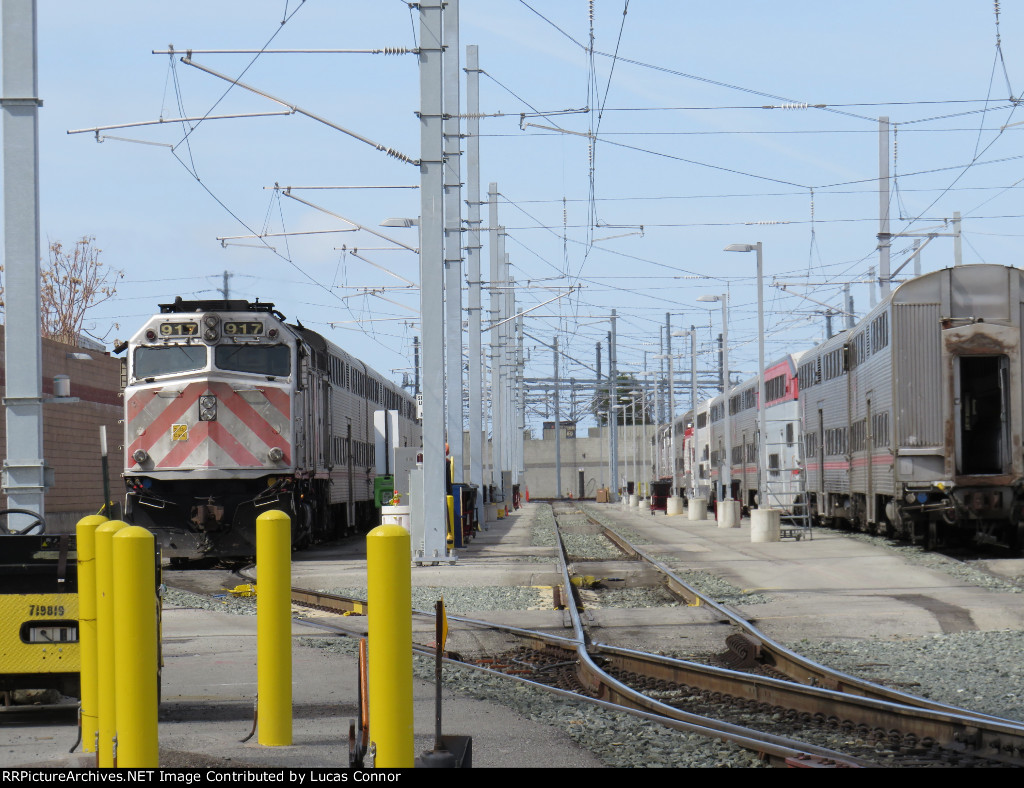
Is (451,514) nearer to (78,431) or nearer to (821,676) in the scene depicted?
(78,431)

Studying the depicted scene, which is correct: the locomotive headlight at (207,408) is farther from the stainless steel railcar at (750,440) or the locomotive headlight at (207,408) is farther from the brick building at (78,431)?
the stainless steel railcar at (750,440)

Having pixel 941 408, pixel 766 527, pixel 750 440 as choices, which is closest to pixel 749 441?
pixel 750 440

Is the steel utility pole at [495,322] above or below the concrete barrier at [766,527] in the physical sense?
above

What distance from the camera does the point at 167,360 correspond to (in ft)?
72.9

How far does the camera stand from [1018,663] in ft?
34.7

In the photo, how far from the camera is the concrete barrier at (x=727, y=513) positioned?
39281 millimetres

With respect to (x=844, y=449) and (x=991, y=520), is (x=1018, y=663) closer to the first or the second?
(x=991, y=520)

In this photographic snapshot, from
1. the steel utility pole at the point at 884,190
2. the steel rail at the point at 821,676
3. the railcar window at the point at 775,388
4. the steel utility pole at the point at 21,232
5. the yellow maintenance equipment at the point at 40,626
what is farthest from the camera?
the railcar window at the point at 775,388

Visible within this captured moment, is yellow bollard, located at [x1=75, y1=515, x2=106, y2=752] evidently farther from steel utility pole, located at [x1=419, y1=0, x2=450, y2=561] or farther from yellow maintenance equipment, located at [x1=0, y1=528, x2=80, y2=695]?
steel utility pole, located at [x1=419, y1=0, x2=450, y2=561]

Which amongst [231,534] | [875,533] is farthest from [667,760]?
[875,533]

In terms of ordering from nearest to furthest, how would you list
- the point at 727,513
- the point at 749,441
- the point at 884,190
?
the point at 884,190 → the point at 727,513 → the point at 749,441

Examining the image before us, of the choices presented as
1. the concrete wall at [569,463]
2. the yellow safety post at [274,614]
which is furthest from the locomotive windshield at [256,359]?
the concrete wall at [569,463]

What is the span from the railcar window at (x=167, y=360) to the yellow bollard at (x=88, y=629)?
15203 millimetres

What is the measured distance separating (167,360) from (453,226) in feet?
35.0
